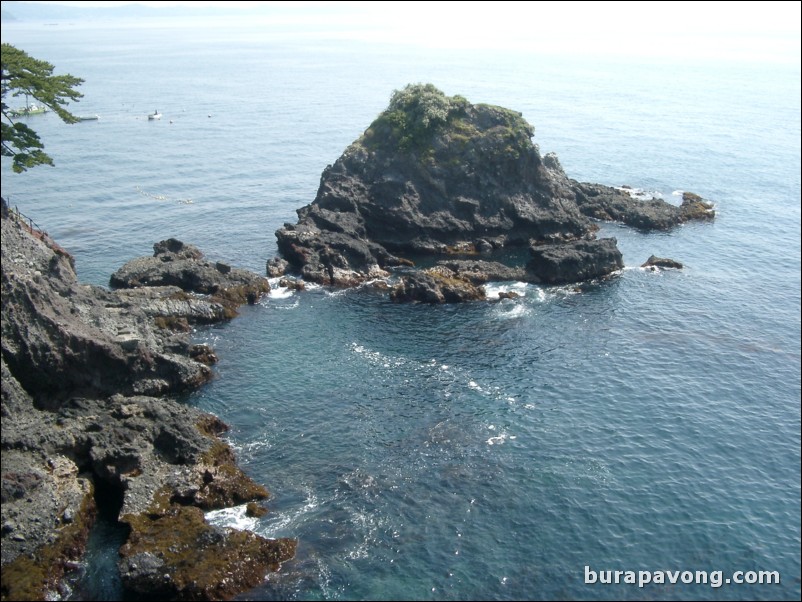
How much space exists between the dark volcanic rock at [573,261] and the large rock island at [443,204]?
21 centimetres

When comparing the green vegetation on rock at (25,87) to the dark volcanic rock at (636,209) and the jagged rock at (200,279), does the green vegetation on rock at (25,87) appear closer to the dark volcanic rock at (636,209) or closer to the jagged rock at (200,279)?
the jagged rock at (200,279)

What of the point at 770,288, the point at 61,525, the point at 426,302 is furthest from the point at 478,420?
the point at 770,288

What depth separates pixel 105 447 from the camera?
57.1 meters

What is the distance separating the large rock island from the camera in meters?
101

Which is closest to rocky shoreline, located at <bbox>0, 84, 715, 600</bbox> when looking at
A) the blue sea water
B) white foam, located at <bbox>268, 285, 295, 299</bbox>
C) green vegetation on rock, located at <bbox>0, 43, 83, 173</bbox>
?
white foam, located at <bbox>268, 285, 295, 299</bbox>

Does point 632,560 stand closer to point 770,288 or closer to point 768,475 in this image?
point 768,475

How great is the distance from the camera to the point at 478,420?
66312mm

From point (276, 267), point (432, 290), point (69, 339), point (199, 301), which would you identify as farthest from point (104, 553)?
point (276, 267)

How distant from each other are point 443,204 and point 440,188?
2.46 meters

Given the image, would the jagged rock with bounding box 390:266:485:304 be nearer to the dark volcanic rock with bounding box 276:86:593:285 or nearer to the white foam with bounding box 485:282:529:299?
the white foam with bounding box 485:282:529:299

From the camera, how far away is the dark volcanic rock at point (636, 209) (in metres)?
118

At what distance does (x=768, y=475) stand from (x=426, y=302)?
1734 inches

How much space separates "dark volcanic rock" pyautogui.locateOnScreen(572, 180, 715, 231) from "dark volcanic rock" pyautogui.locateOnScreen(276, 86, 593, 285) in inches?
280

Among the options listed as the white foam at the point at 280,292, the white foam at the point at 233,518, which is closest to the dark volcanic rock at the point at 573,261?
the white foam at the point at 280,292
